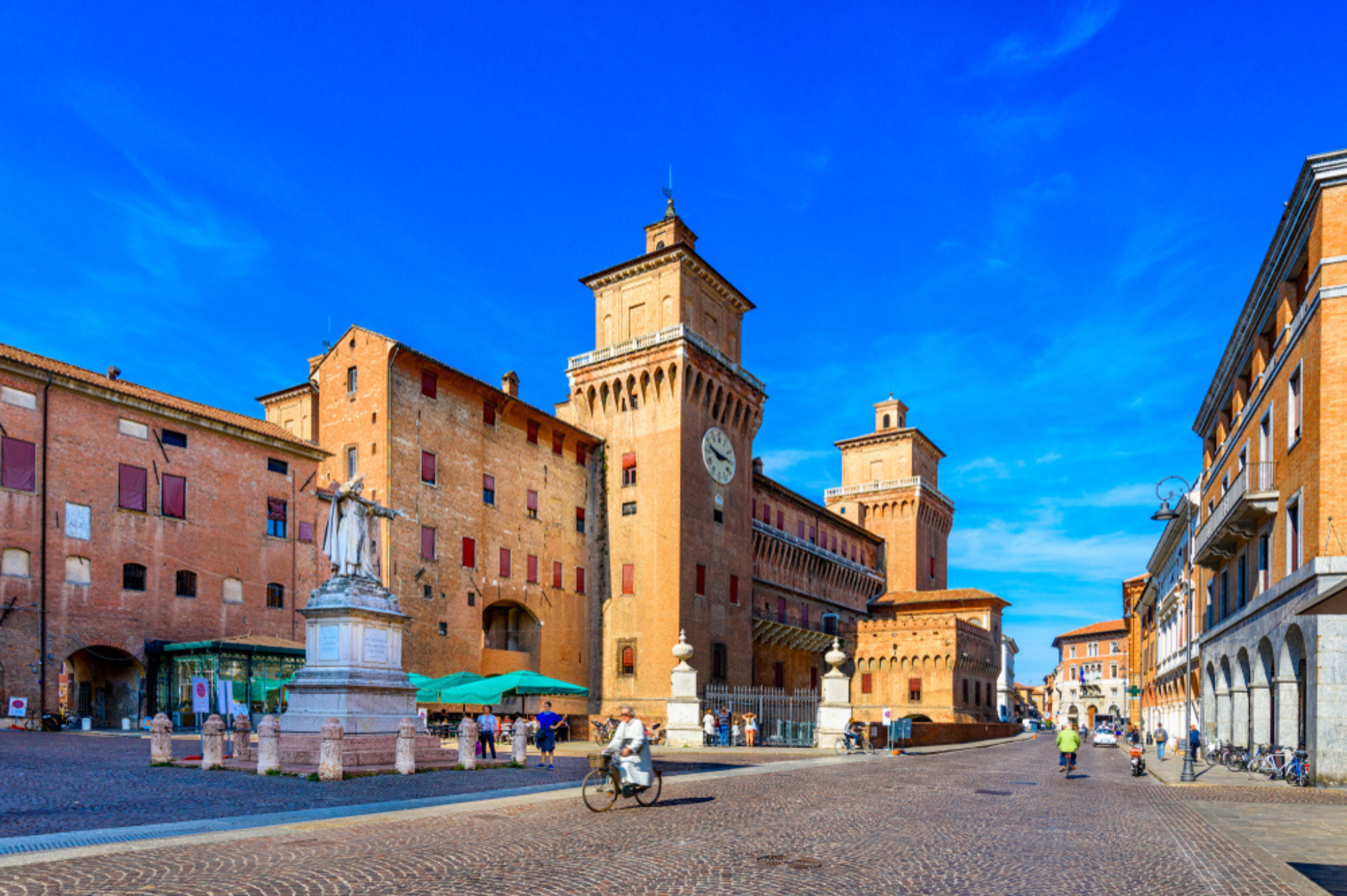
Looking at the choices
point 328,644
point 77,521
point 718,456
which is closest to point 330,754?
point 328,644

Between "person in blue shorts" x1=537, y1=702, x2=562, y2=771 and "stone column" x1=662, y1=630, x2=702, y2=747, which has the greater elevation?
"person in blue shorts" x1=537, y1=702, x2=562, y2=771

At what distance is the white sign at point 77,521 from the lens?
108 feet

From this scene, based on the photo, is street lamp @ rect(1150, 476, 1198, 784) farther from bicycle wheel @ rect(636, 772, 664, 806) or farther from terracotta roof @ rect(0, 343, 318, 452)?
terracotta roof @ rect(0, 343, 318, 452)

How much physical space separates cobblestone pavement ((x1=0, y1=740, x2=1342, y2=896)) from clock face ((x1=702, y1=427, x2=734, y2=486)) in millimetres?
33884

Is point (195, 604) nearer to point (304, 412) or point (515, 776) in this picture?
point (304, 412)

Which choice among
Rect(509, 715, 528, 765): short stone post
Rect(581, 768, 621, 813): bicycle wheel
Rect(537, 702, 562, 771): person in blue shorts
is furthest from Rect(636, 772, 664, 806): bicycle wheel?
Rect(509, 715, 528, 765): short stone post

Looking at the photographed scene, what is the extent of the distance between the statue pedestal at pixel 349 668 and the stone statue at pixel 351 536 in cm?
27

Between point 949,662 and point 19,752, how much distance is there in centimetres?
5660

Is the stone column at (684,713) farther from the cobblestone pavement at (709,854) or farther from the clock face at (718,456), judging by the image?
the clock face at (718,456)

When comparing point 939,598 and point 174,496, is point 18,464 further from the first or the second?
point 939,598

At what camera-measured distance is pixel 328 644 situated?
19750mm

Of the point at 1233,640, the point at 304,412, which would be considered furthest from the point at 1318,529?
the point at 304,412

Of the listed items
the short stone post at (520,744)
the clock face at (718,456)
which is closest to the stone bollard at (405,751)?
the short stone post at (520,744)

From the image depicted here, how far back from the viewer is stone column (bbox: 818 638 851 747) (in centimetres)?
3400
